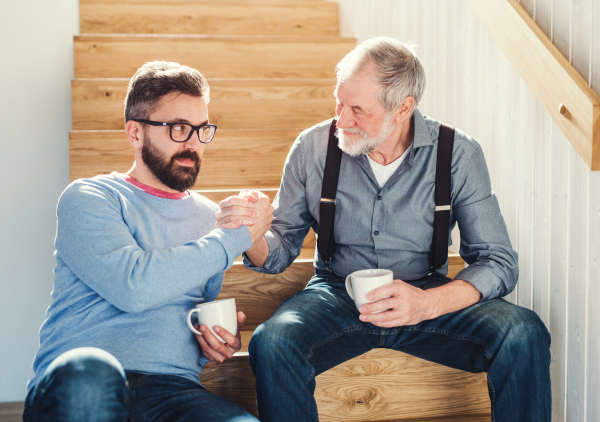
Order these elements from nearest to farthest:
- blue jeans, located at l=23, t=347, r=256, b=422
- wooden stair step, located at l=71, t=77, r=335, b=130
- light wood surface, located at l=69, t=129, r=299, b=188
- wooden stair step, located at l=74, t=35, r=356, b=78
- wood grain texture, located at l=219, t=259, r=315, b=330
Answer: blue jeans, located at l=23, t=347, r=256, b=422 < wood grain texture, located at l=219, t=259, r=315, b=330 < light wood surface, located at l=69, t=129, r=299, b=188 < wooden stair step, located at l=71, t=77, r=335, b=130 < wooden stair step, located at l=74, t=35, r=356, b=78

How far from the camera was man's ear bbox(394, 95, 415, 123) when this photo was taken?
5.08 ft

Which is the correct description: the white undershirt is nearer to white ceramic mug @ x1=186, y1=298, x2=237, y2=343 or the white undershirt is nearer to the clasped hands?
the clasped hands

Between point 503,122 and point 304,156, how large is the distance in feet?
2.04

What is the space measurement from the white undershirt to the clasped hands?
367 mm

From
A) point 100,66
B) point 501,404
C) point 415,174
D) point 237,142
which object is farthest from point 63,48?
point 501,404

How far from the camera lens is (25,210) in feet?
7.53

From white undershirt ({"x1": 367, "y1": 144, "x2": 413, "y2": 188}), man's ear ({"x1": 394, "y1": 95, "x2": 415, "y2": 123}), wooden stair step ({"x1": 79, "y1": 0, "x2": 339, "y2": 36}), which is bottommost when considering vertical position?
white undershirt ({"x1": 367, "y1": 144, "x2": 413, "y2": 188})

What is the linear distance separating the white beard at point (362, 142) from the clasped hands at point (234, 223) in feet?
0.96

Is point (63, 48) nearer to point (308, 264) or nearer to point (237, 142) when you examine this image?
point (237, 142)

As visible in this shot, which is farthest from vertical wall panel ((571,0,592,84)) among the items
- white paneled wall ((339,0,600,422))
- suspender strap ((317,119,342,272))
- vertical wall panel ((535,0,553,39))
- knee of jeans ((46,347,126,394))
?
knee of jeans ((46,347,126,394))

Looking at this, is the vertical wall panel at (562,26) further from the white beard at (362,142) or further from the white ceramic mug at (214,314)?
the white ceramic mug at (214,314)

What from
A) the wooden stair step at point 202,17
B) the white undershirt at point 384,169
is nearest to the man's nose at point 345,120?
the white undershirt at point 384,169

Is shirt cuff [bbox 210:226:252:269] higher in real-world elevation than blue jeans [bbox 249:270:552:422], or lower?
higher

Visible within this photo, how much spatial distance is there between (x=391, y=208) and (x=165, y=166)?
0.60 metres
